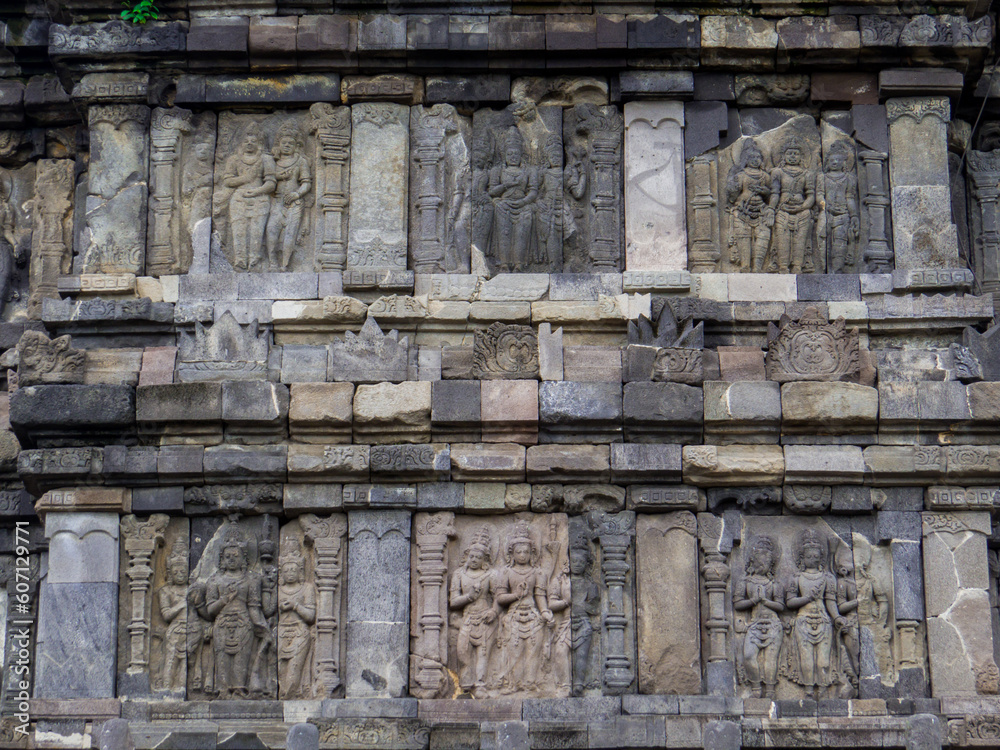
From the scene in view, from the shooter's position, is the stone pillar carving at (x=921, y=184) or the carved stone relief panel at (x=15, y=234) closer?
the stone pillar carving at (x=921, y=184)

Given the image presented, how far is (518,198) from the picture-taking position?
14.4 meters

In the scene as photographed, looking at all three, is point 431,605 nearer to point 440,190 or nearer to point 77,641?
point 77,641

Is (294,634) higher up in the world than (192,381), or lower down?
lower down

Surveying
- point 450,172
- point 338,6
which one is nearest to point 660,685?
point 450,172

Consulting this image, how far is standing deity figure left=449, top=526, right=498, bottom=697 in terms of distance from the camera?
13.3m

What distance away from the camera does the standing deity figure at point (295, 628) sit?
13.3m

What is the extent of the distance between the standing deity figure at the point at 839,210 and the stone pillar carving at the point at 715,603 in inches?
99.2

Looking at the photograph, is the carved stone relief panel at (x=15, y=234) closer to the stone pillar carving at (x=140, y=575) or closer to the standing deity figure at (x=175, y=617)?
the stone pillar carving at (x=140, y=575)

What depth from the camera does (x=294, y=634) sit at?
43.8 ft

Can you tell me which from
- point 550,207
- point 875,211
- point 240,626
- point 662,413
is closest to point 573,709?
point 662,413

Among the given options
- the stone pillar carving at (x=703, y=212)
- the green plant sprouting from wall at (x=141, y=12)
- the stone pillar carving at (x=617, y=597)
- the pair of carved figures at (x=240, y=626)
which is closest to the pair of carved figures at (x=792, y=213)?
the stone pillar carving at (x=703, y=212)

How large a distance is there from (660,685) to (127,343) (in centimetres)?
511

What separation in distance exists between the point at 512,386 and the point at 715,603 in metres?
2.30

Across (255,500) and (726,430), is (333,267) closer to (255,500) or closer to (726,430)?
(255,500)
